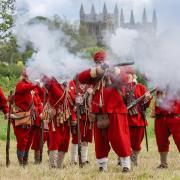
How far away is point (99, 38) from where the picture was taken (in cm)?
1059

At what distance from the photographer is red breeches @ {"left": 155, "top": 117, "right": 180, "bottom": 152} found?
1095cm

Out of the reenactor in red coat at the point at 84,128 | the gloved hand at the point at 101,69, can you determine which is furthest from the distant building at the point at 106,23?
the reenactor in red coat at the point at 84,128

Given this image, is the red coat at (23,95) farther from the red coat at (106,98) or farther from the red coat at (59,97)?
the red coat at (106,98)

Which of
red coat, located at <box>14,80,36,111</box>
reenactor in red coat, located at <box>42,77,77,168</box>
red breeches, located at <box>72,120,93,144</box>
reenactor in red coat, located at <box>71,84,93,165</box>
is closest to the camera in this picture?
reenactor in red coat, located at <box>42,77,77,168</box>

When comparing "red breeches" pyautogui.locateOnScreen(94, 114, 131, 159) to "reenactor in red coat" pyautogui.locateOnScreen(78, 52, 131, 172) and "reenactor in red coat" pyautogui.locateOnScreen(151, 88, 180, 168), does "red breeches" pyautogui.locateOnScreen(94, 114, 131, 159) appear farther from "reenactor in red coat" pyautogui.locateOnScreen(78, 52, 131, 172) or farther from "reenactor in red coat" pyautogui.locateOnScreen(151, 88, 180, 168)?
"reenactor in red coat" pyautogui.locateOnScreen(151, 88, 180, 168)

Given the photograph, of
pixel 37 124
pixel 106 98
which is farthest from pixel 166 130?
pixel 37 124

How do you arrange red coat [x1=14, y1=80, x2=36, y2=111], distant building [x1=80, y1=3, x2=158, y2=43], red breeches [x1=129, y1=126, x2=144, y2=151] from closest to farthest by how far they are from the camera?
distant building [x1=80, y1=3, x2=158, y2=43] → red coat [x1=14, y1=80, x2=36, y2=111] → red breeches [x1=129, y1=126, x2=144, y2=151]

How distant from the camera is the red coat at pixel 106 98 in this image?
9898mm

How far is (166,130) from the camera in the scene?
1116cm

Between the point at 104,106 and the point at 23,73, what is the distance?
221 centimetres

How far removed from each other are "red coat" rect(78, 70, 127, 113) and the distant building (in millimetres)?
824

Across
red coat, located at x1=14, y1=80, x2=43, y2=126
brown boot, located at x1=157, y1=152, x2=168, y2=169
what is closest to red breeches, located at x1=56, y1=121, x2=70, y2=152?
red coat, located at x1=14, y1=80, x2=43, y2=126

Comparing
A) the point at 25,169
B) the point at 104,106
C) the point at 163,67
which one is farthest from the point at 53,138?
the point at 163,67

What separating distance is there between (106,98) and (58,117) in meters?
1.37
